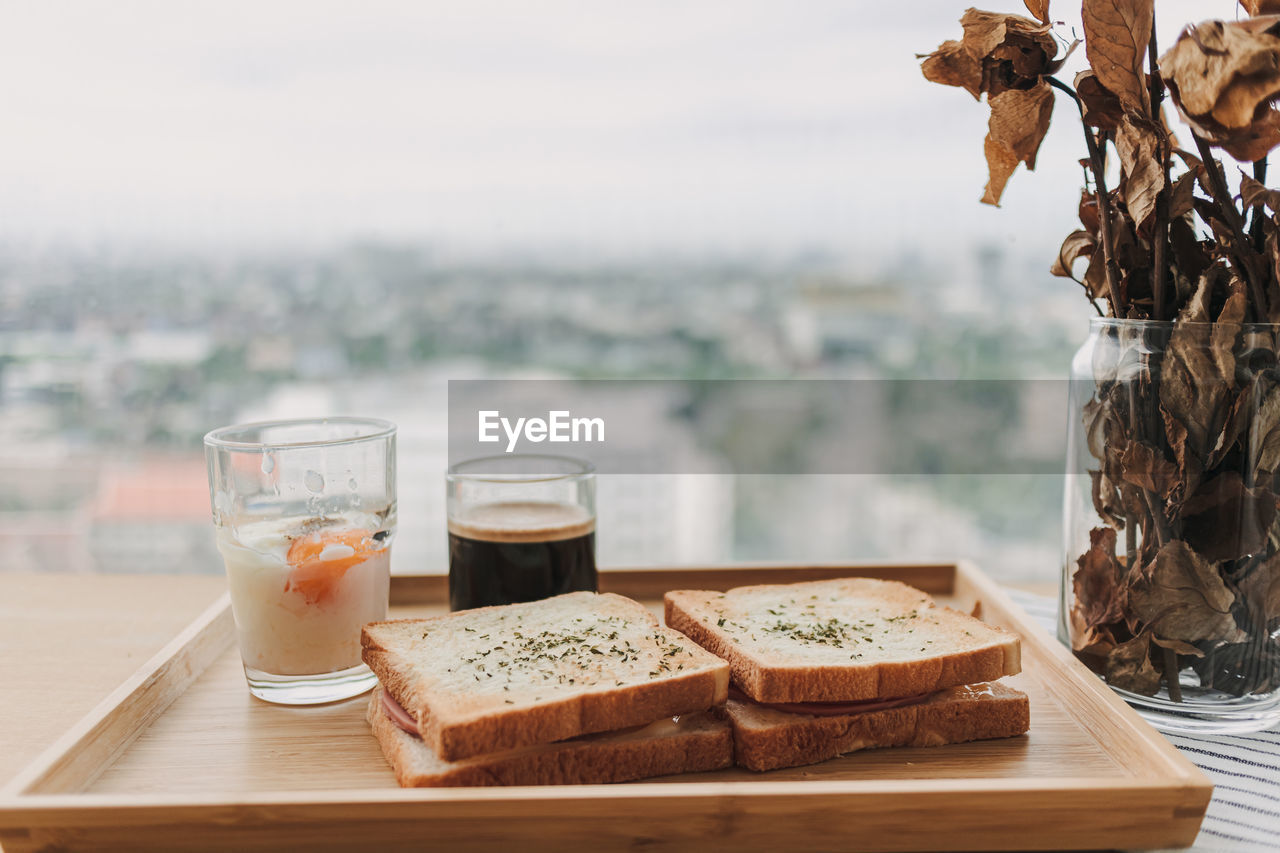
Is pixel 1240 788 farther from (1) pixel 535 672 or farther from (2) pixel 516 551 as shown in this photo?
(2) pixel 516 551

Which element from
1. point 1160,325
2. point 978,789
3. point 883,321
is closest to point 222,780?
point 978,789

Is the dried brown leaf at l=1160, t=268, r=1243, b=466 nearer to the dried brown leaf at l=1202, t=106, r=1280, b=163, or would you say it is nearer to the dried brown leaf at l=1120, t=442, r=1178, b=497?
the dried brown leaf at l=1120, t=442, r=1178, b=497

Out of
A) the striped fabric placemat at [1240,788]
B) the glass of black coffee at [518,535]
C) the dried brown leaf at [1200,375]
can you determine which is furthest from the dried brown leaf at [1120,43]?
the glass of black coffee at [518,535]

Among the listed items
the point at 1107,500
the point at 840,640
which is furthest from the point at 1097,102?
the point at 840,640

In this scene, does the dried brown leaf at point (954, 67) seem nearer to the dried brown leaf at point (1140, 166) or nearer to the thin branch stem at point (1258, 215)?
the dried brown leaf at point (1140, 166)

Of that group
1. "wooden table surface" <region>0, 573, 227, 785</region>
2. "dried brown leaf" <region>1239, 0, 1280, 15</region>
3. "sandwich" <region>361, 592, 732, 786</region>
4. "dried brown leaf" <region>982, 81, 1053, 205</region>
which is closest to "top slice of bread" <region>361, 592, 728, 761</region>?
"sandwich" <region>361, 592, 732, 786</region>
